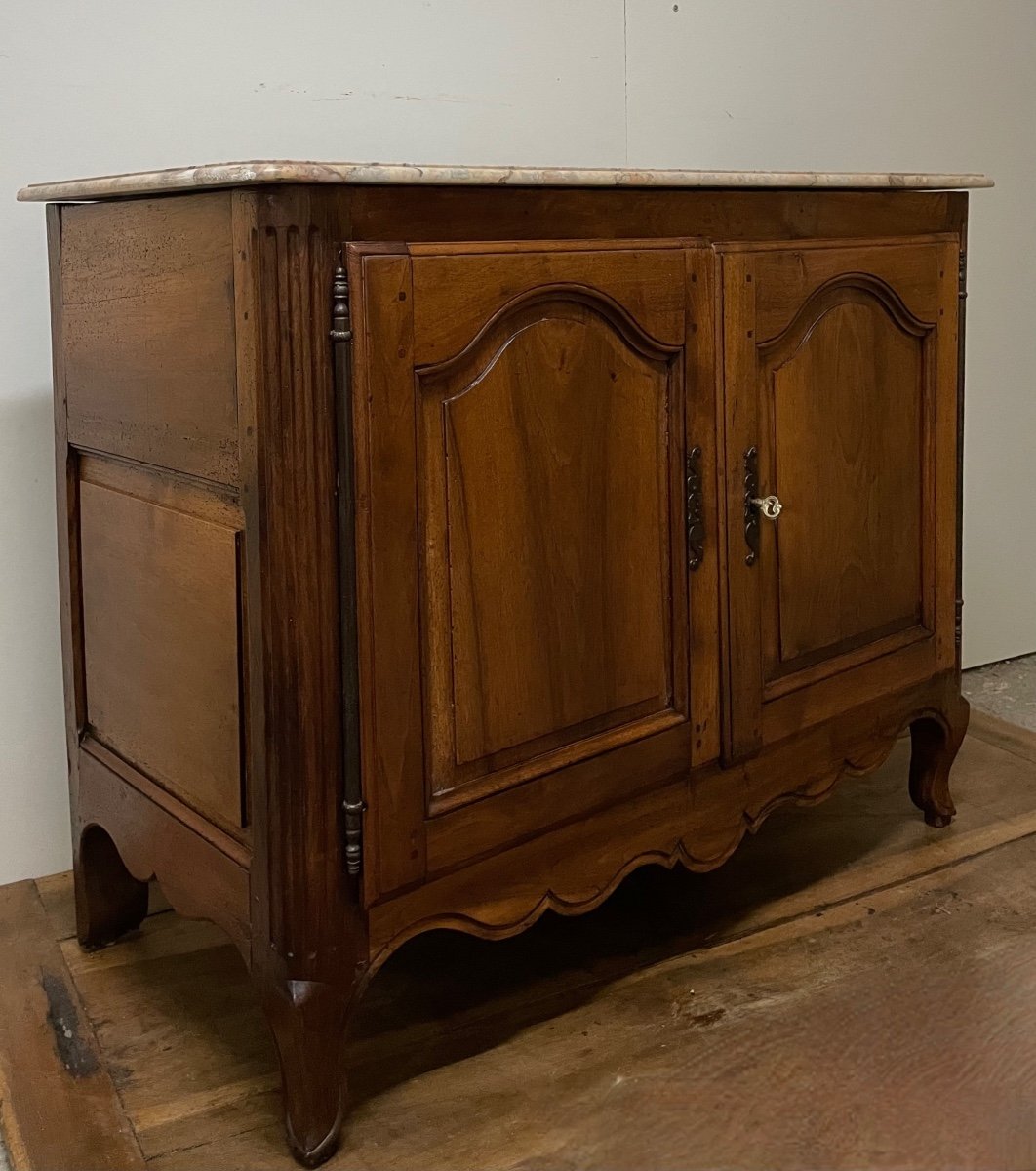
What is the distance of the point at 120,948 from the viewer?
1.61 metres

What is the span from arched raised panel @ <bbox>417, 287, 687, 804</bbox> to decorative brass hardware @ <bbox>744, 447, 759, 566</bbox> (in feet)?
0.35

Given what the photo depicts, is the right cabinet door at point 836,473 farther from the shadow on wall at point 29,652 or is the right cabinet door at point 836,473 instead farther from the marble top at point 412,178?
the shadow on wall at point 29,652

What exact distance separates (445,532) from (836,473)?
57 centimetres

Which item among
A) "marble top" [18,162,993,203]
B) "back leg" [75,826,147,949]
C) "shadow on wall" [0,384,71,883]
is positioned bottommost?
"back leg" [75,826,147,949]

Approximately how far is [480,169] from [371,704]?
0.46 m

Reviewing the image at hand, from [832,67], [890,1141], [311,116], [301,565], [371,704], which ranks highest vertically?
[832,67]

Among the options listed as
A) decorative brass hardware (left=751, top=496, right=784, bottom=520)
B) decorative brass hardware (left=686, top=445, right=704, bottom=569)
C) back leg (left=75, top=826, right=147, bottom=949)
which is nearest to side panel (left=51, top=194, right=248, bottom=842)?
back leg (left=75, top=826, right=147, bottom=949)

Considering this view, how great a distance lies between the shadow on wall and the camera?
167 centimetres

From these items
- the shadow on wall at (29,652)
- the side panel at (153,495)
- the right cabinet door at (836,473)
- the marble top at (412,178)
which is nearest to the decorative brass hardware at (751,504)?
the right cabinet door at (836,473)

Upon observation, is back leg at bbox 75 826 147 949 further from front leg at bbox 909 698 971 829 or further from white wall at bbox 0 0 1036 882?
front leg at bbox 909 698 971 829

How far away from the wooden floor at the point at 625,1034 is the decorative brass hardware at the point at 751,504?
45cm

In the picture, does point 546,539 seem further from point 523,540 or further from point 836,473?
point 836,473

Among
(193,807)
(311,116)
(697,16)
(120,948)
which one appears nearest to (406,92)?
(311,116)

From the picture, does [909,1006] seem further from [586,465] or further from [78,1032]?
[78,1032]
